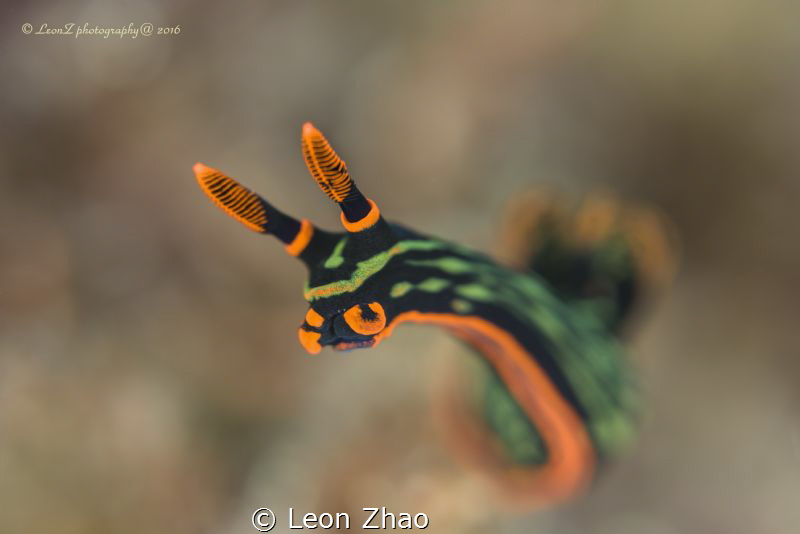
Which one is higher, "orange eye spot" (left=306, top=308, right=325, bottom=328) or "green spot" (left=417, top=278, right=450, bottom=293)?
"green spot" (left=417, top=278, right=450, bottom=293)

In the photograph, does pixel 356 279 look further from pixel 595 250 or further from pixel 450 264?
pixel 595 250

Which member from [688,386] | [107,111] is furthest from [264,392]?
[688,386]

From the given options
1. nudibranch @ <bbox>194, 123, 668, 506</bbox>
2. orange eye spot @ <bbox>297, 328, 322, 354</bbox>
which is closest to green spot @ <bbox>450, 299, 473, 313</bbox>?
nudibranch @ <bbox>194, 123, 668, 506</bbox>

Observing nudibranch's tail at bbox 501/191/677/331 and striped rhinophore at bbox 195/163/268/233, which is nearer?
striped rhinophore at bbox 195/163/268/233

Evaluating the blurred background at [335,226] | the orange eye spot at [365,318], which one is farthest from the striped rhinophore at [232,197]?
the blurred background at [335,226]

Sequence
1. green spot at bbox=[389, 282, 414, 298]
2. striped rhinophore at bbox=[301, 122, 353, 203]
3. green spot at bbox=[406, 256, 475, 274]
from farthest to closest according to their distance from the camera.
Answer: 1. green spot at bbox=[406, 256, 475, 274]
2. green spot at bbox=[389, 282, 414, 298]
3. striped rhinophore at bbox=[301, 122, 353, 203]

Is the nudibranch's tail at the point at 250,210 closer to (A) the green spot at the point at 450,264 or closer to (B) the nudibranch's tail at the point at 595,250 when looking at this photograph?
(A) the green spot at the point at 450,264

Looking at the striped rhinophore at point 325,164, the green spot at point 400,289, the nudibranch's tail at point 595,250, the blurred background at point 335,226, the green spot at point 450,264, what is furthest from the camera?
the nudibranch's tail at point 595,250

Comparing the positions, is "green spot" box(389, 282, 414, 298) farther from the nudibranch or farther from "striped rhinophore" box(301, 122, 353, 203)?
"striped rhinophore" box(301, 122, 353, 203)
